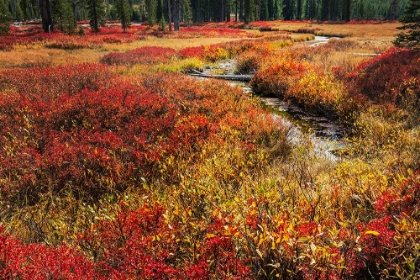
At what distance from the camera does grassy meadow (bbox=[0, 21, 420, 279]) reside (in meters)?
2.68

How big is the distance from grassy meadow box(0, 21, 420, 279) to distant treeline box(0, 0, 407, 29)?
107ft

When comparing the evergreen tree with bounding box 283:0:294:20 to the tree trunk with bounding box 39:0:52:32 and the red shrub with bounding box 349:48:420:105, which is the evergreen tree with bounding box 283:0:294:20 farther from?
the red shrub with bounding box 349:48:420:105

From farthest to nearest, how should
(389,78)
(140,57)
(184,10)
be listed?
(184,10) → (140,57) → (389,78)

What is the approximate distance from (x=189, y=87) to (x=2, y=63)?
13430 millimetres

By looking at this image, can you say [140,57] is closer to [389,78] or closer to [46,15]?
[389,78]

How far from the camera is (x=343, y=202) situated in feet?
12.5

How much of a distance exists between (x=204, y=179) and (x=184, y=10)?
70080mm

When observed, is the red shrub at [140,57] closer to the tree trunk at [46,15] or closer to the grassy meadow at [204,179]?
the grassy meadow at [204,179]

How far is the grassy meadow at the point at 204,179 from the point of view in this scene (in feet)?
8.79

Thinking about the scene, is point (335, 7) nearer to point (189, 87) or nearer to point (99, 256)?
point (189, 87)


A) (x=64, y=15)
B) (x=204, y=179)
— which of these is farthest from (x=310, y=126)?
(x=64, y=15)

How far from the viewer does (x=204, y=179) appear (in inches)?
170

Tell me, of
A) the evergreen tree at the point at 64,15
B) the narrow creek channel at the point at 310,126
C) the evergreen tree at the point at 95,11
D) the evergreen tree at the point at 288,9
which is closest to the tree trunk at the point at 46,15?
the evergreen tree at the point at 64,15

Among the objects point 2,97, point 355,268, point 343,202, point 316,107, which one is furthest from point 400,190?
point 2,97
